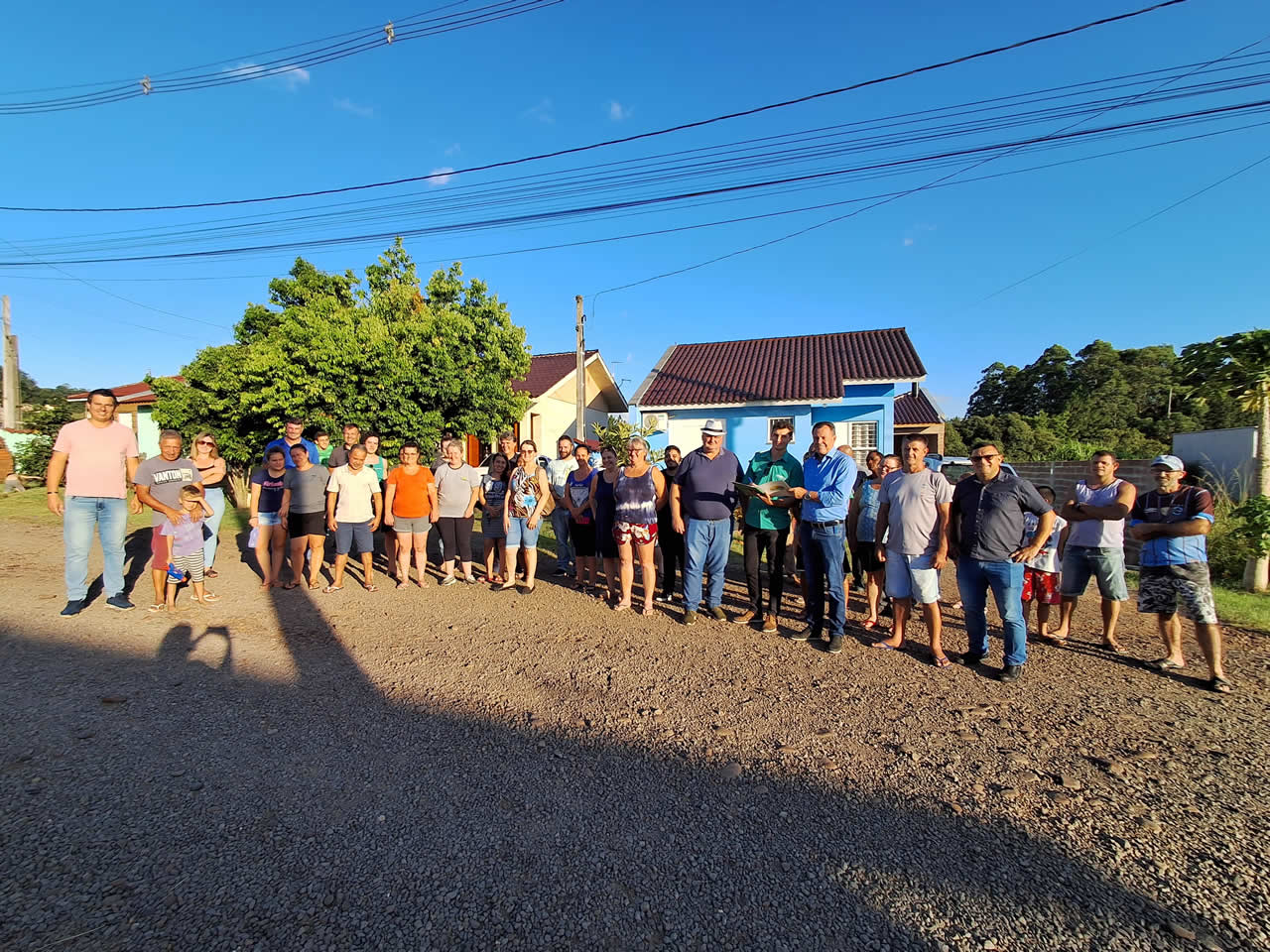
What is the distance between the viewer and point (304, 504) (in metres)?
6.52

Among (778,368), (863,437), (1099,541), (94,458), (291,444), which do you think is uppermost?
(778,368)

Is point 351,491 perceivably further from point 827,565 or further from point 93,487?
point 827,565

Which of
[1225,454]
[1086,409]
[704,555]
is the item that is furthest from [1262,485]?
[1086,409]

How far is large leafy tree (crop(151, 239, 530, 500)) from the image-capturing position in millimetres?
10977

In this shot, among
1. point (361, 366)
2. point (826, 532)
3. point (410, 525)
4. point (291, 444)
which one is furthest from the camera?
point (361, 366)

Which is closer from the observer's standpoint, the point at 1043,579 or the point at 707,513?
the point at 1043,579

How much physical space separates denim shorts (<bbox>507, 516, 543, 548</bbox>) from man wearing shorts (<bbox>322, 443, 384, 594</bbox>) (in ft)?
5.34

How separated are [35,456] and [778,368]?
2273 centimetres

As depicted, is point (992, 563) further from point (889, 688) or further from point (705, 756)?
point (705, 756)

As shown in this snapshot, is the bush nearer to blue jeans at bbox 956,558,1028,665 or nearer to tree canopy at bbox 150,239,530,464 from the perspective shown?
tree canopy at bbox 150,239,530,464

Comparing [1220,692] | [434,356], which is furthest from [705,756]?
[434,356]

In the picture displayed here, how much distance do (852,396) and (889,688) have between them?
583 inches

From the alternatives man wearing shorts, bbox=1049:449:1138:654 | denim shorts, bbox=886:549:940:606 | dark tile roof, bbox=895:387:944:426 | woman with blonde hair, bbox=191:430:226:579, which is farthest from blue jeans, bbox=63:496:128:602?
dark tile roof, bbox=895:387:944:426

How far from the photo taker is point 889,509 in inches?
193
